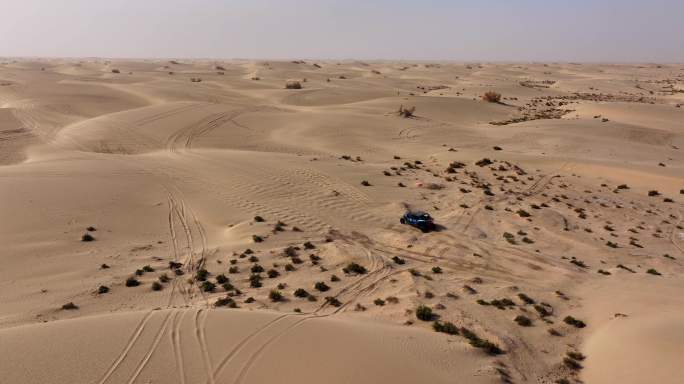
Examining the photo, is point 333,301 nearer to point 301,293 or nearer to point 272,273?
point 301,293

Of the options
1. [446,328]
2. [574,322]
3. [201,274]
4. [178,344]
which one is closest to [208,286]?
[201,274]

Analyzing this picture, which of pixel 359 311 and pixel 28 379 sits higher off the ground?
pixel 28 379

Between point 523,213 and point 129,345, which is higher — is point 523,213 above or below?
below

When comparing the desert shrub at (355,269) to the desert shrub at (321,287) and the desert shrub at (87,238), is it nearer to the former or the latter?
the desert shrub at (321,287)

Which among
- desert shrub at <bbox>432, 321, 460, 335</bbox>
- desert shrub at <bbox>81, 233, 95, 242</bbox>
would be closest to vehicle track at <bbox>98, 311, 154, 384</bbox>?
desert shrub at <bbox>432, 321, 460, 335</bbox>

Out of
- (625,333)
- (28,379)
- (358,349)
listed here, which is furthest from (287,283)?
(625,333)

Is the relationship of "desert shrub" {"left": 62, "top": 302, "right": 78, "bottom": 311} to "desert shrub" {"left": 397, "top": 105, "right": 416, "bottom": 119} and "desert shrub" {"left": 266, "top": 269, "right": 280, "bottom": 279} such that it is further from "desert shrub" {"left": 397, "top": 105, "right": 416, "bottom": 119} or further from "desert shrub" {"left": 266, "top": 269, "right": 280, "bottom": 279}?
"desert shrub" {"left": 397, "top": 105, "right": 416, "bottom": 119}

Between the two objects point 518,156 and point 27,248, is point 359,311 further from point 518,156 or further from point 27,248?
point 518,156
